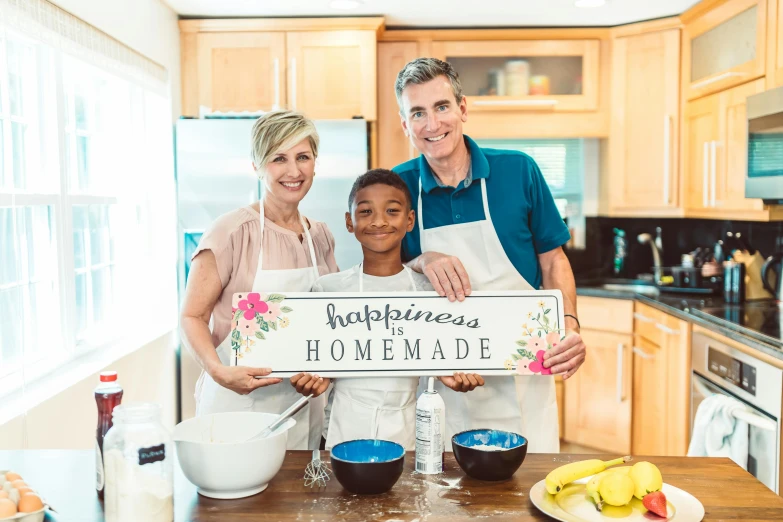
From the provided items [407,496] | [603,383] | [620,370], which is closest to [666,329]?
[620,370]

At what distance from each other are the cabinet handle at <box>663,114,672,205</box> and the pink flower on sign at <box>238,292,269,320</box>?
2773 millimetres

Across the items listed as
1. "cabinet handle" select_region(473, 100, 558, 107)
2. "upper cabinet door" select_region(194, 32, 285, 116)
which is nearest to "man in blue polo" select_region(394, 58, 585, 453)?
"upper cabinet door" select_region(194, 32, 285, 116)

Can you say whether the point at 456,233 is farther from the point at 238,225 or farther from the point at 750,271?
the point at 750,271

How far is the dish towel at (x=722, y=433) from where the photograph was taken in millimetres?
2412

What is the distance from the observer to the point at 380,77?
12.7 feet

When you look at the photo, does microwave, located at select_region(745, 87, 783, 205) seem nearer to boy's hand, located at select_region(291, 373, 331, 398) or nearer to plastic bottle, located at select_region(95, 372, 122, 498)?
boy's hand, located at select_region(291, 373, 331, 398)

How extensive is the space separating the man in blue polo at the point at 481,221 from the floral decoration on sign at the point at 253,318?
1.48ft

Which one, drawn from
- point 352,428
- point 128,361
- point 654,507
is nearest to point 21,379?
point 128,361

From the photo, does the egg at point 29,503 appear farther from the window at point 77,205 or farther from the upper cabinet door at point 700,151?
→ the upper cabinet door at point 700,151

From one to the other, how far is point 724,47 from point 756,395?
5.42ft

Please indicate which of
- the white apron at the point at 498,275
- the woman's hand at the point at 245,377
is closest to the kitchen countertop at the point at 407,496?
the woman's hand at the point at 245,377

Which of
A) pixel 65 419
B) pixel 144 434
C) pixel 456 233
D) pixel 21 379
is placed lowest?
pixel 65 419

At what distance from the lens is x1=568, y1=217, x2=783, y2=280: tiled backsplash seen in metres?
3.98

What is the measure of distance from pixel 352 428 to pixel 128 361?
67.5 inches
